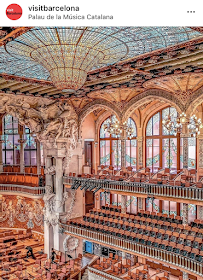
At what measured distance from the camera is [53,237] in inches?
658

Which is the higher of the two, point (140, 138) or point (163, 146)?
point (140, 138)

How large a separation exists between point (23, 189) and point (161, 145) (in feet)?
29.8

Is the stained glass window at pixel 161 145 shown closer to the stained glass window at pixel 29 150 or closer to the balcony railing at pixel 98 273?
the balcony railing at pixel 98 273

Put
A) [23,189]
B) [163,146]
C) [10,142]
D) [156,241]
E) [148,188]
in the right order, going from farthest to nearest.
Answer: [10,142] → [23,189] → [163,146] → [148,188] → [156,241]

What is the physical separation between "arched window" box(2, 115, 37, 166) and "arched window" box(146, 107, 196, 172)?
8.26m

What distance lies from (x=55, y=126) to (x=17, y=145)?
6132 mm

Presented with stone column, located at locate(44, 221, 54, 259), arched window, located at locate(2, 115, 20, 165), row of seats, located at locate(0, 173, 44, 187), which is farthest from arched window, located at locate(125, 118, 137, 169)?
arched window, located at locate(2, 115, 20, 165)

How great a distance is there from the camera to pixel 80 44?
698cm

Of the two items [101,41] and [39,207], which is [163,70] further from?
[39,207]

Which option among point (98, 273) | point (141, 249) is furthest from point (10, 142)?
point (141, 249)

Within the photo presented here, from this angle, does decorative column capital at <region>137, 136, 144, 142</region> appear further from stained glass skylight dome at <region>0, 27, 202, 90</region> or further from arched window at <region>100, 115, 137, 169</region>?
stained glass skylight dome at <region>0, 27, 202, 90</region>

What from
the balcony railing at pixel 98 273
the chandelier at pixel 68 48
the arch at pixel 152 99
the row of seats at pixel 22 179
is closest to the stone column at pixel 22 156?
the row of seats at pixel 22 179

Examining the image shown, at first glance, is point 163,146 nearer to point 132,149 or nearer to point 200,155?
point 132,149

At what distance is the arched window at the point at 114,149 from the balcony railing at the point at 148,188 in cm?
412
